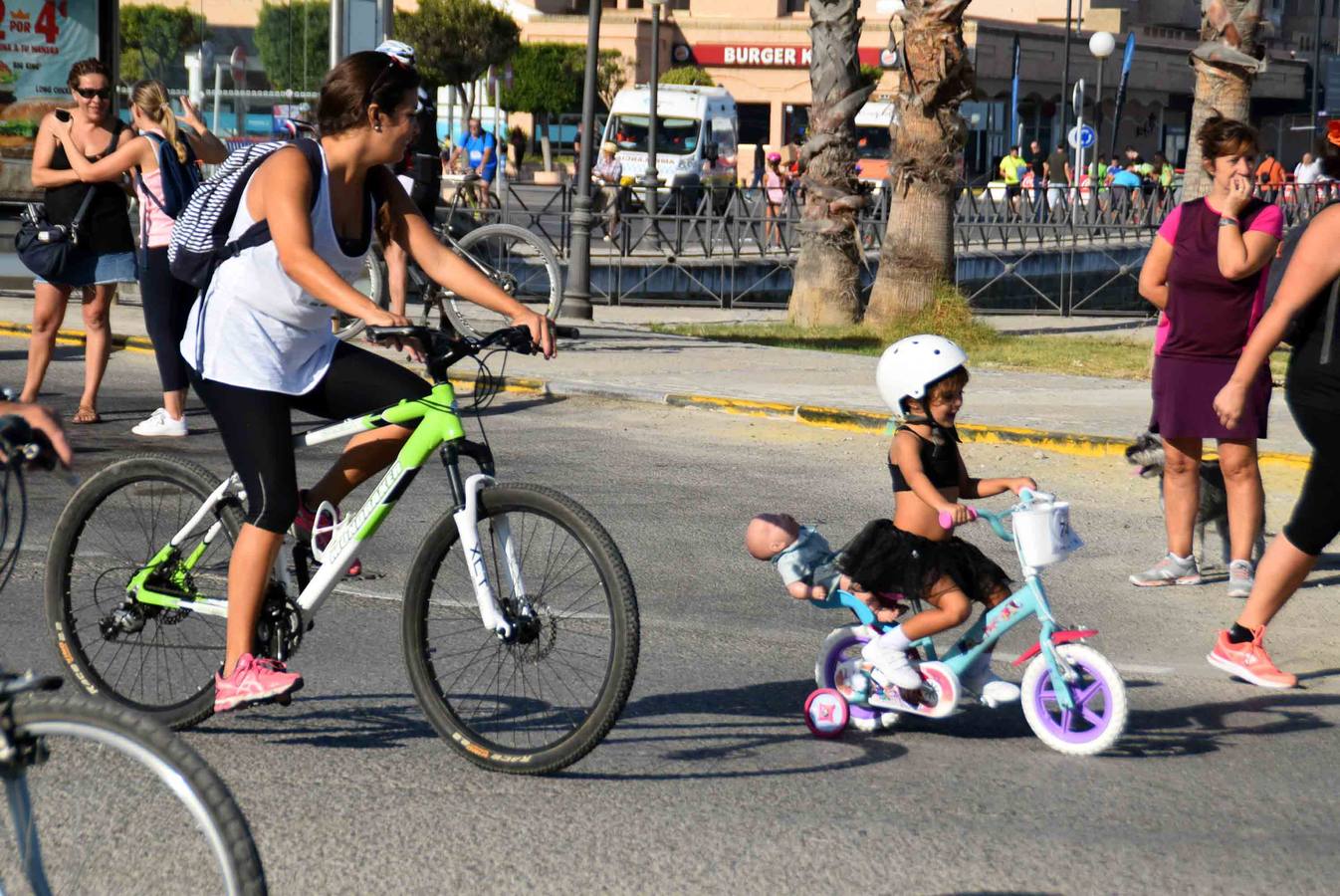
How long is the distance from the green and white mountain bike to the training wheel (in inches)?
33.7

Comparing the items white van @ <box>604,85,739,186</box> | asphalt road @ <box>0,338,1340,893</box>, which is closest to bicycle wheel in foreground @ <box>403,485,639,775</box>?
asphalt road @ <box>0,338,1340,893</box>

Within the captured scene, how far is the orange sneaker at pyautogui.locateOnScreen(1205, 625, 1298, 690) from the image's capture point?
600 cm

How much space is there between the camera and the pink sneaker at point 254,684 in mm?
4676

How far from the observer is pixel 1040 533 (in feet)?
16.8

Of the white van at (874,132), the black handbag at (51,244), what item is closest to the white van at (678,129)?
the white van at (874,132)

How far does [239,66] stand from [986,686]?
15173 millimetres

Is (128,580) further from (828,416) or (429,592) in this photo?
Result: (828,416)

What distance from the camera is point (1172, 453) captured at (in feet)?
24.4

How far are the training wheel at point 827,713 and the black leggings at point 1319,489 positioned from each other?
1766mm

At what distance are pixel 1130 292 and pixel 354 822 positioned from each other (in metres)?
25.0

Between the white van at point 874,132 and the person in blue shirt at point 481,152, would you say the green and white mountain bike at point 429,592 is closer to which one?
the person in blue shirt at point 481,152

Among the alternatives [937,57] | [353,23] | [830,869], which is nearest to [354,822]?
[830,869]

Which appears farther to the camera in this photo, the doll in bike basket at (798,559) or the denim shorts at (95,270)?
the denim shorts at (95,270)

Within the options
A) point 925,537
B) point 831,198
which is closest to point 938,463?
point 925,537
